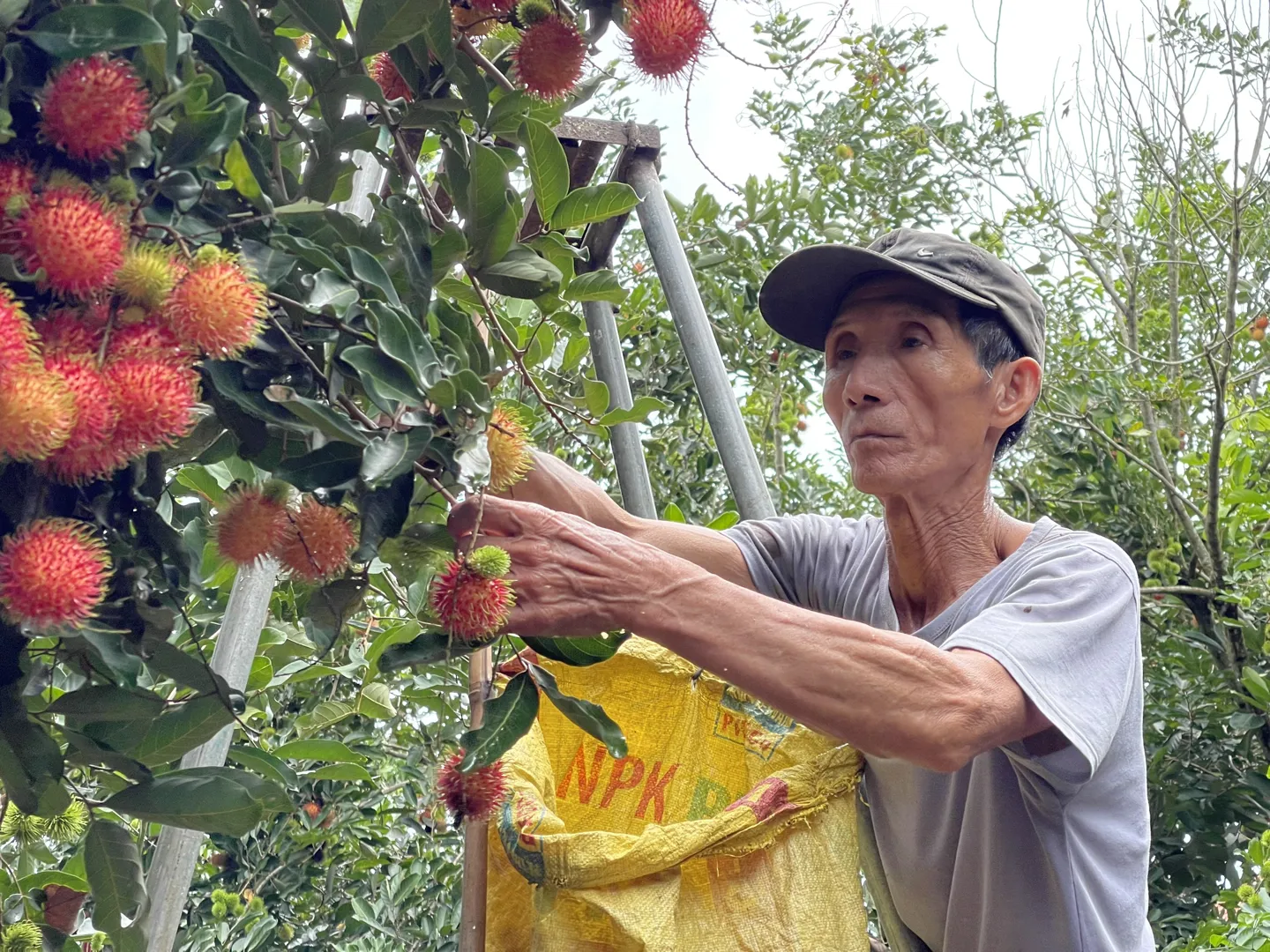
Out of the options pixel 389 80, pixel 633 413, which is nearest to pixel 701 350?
pixel 633 413

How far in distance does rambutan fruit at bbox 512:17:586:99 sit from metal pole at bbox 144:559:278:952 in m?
0.43

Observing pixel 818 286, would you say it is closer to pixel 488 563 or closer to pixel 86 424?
pixel 488 563

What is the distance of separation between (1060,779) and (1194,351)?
2772 millimetres

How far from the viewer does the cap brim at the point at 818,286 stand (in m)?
1.55

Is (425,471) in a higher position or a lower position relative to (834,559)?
lower

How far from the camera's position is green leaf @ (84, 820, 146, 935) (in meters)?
0.98

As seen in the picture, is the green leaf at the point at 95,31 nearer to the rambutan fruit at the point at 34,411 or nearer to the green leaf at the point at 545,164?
the rambutan fruit at the point at 34,411

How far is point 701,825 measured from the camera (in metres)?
1.23

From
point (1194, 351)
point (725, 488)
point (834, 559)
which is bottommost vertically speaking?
point (834, 559)

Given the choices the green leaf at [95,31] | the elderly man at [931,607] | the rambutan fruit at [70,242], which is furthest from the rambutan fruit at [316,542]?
the green leaf at [95,31]

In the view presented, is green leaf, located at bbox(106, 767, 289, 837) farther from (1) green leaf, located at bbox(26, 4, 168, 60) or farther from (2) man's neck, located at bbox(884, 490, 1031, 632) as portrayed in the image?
(2) man's neck, located at bbox(884, 490, 1031, 632)

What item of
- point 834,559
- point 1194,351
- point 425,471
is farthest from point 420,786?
point 1194,351

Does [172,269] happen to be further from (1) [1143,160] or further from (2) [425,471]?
(1) [1143,160]

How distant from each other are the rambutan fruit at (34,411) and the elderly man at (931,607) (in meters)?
0.31
